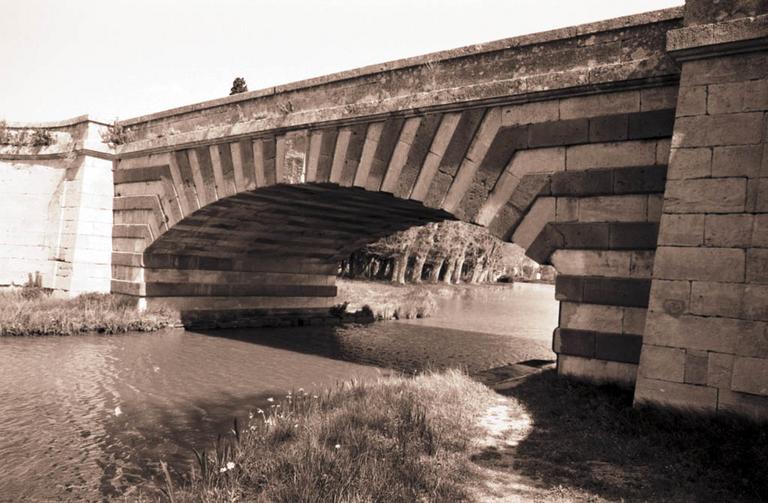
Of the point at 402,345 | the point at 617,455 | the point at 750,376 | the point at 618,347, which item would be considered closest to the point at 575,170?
the point at 618,347

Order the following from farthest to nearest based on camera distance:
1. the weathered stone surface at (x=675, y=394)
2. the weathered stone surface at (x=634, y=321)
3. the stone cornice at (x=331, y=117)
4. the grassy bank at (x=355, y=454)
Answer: the stone cornice at (x=331, y=117) < the weathered stone surface at (x=634, y=321) < the weathered stone surface at (x=675, y=394) < the grassy bank at (x=355, y=454)

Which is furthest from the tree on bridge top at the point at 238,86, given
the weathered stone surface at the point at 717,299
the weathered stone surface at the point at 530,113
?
the weathered stone surface at the point at 717,299

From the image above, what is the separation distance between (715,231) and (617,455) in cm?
260

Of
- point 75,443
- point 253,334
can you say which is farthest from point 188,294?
point 75,443

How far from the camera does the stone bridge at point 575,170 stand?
234 inches

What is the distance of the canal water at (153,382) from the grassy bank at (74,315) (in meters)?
0.41

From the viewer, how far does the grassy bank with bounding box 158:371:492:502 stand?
4254mm

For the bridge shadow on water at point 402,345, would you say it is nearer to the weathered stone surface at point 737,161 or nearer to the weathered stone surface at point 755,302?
the weathered stone surface at point 755,302

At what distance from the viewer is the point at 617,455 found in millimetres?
5203

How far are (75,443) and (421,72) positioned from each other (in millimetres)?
7309

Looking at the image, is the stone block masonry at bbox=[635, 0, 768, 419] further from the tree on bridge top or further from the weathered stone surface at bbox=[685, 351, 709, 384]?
the tree on bridge top

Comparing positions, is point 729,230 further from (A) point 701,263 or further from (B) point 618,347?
(B) point 618,347

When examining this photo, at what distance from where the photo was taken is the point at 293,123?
11.3 meters

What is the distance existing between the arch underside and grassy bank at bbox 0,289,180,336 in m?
0.67
